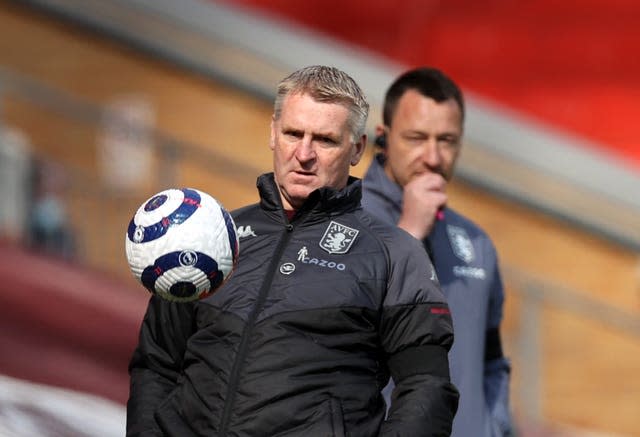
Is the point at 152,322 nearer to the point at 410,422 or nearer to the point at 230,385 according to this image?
the point at 230,385

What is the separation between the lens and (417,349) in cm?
329

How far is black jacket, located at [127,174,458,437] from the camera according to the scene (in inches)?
125

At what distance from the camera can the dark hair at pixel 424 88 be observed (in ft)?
14.6

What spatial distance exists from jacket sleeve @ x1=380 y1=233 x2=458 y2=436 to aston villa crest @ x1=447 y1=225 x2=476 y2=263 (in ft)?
3.42

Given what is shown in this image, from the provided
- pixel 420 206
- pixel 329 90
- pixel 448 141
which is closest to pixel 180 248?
pixel 329 90

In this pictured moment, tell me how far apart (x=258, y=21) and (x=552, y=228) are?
294 cm

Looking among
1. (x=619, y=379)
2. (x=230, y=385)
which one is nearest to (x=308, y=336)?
(x=230, y=385)

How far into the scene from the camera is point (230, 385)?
320cm

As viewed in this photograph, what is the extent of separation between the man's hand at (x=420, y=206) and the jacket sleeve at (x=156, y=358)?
1.01 metres

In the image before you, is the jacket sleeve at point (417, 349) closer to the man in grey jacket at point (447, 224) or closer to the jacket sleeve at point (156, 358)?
the jacket sleeve at point (156, 358)

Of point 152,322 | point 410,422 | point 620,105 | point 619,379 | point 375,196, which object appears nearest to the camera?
point 410,422

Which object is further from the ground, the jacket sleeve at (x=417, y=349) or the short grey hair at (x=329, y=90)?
the short grey hair at (x=329, y=90)

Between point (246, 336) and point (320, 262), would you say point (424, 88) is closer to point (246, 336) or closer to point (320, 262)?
point (320, 262)

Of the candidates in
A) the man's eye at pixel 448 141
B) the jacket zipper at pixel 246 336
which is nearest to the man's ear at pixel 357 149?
the jacket zipper at pixel 246 336
